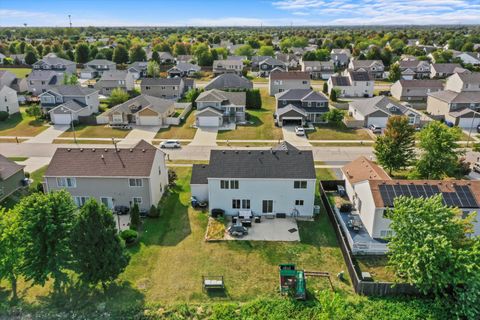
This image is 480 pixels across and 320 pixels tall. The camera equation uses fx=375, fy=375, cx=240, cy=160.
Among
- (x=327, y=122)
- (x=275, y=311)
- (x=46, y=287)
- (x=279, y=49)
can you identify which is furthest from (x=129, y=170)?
(x=279, y=49)

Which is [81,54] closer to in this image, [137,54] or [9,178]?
[137,54]

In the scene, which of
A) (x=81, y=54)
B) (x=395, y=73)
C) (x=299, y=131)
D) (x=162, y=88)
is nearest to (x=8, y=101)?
(x=162, y=88)

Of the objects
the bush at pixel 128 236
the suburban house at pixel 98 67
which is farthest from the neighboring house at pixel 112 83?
the bush at pixel 128 236

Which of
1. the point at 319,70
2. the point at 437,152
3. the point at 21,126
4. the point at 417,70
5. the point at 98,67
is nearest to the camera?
the point at 437,152

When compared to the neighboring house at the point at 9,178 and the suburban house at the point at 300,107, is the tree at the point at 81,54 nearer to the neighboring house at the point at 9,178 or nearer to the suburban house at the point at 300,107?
the suburban house at the point at 300,107

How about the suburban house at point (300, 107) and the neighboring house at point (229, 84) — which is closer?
the suburban house at point (300, 107)
